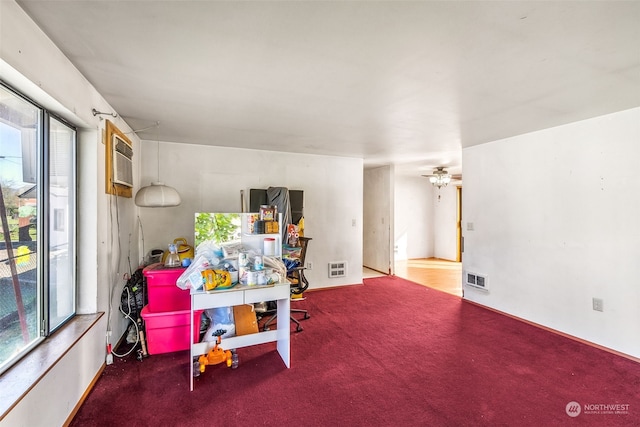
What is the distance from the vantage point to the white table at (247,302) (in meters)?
2.25

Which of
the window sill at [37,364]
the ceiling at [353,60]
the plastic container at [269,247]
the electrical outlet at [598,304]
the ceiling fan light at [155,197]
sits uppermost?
the ceiling at [353,60]

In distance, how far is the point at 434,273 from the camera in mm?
6316

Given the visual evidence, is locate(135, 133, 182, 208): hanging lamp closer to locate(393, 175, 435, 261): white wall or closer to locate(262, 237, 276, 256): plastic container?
locate(262, 237, 276, 256): plastic container

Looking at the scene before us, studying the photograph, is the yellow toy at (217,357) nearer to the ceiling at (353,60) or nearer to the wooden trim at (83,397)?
the wooden trim at (83,397)

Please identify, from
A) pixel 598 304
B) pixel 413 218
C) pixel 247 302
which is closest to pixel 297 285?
pixel 247 302

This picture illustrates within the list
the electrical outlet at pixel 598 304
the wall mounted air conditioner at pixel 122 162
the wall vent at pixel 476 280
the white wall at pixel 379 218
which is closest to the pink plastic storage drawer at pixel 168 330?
the wall mounted air conditioner at pixel 122 162

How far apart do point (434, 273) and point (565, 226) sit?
10.9 feet

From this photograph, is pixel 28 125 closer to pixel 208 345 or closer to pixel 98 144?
pixel 98 144

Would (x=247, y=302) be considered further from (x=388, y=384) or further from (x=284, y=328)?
(x=388, y=384)

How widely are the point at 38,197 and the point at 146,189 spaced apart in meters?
1.35

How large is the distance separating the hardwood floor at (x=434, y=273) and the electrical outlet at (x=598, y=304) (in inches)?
72.9

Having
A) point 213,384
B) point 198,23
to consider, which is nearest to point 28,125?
point 198,23

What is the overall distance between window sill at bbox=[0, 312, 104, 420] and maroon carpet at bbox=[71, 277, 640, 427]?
0.52 metres

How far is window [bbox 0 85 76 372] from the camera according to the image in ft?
4.99
